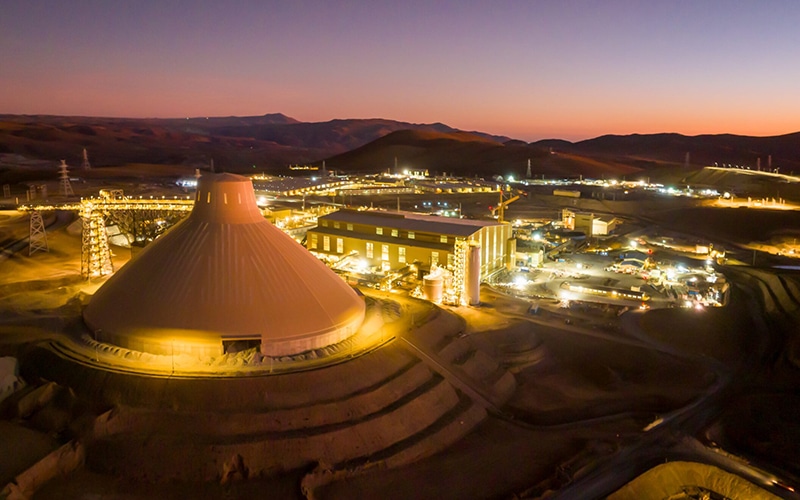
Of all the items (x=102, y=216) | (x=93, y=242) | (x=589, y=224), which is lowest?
(x=589, y=224)

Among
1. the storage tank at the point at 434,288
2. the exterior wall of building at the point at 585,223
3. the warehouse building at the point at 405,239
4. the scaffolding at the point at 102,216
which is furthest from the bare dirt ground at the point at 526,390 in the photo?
the exterior wall of building at the point at 585,223

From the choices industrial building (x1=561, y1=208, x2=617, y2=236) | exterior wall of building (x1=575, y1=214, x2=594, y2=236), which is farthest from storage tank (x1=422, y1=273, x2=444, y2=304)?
exterior wall of building (x1=575, y1=214, x2=594, y2=236)

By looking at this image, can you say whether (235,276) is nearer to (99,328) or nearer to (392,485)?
(99,328)

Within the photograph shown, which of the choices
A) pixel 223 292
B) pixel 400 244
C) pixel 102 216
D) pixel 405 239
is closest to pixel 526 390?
pixel 223 292

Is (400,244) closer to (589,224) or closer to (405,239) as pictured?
(405,239)

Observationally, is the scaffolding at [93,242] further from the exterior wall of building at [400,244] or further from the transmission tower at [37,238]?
the exterior wall of building at [400,244]

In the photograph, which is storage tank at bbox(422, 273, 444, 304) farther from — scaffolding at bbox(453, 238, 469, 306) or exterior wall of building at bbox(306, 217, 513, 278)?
exterior wall of building at bbox(306, 217, 513, 278)

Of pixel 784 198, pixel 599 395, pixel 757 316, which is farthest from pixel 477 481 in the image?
pixel 784 198
